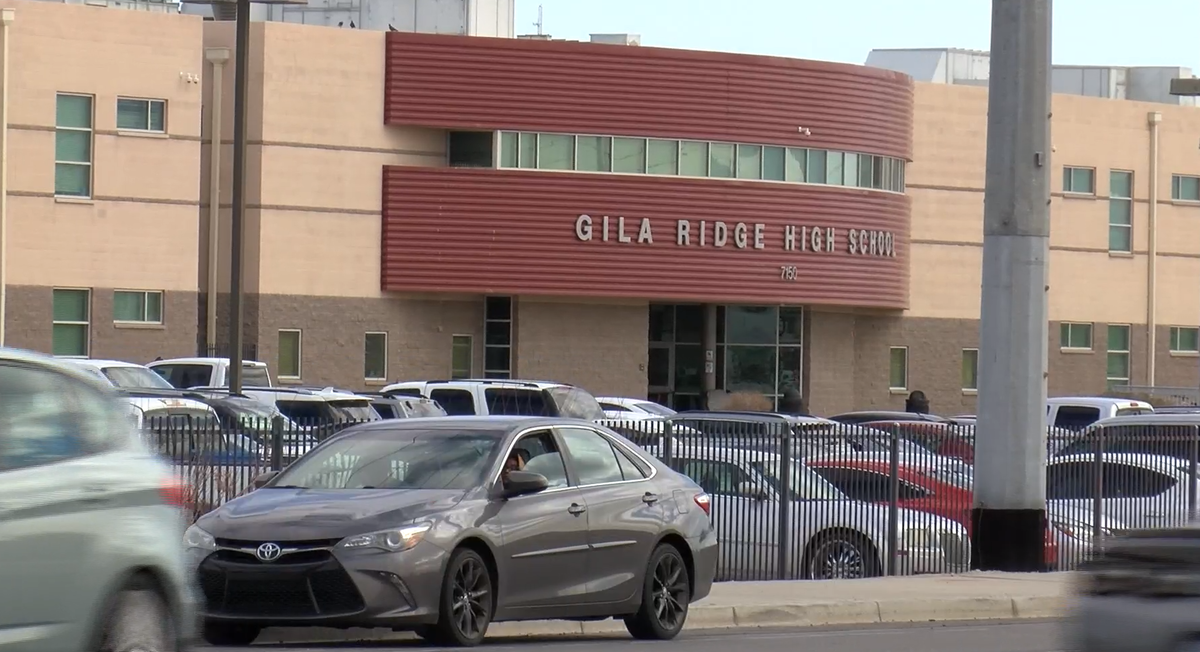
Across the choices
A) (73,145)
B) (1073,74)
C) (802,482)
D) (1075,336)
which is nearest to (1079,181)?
(1075,336)

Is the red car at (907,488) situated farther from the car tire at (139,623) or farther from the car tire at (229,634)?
the car tire at (139,623)

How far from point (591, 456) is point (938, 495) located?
8389 mm

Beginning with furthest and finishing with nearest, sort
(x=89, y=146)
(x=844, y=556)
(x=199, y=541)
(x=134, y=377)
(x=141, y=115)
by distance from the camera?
(x=141, y=115), (x=89, y=146), (x=134, y=377), (x=844, y=556), (x=199, y=541)

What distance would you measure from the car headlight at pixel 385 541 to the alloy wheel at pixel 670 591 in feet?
8.12

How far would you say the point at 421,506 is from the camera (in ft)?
42.6

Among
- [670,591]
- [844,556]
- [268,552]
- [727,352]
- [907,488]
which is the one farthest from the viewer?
[727,352]

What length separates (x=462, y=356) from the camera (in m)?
48.4

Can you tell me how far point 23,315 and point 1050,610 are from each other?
99.8 feet

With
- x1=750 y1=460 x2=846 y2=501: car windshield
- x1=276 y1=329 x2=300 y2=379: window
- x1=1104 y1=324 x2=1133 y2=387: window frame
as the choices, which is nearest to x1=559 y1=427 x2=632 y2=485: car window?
x1=750 y1=460 x2=846 y2=501: car windshield

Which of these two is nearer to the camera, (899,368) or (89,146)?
(89,146)

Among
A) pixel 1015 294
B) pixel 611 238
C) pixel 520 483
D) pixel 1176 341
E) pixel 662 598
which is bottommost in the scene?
pixel 662 598

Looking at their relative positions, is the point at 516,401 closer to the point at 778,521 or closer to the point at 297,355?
the point at 778,521

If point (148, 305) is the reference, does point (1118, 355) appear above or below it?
below

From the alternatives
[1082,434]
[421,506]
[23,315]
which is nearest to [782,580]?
[1082,434]
